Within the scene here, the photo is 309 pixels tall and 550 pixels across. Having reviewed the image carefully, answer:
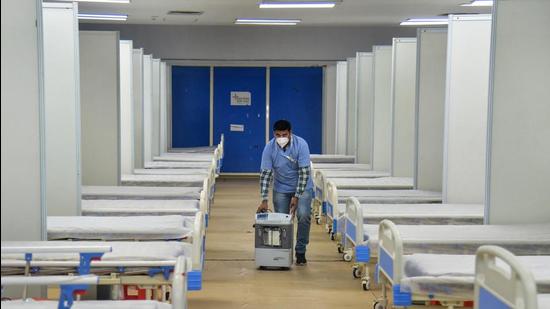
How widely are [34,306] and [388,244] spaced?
7.95 feet

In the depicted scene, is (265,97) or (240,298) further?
(265,97)

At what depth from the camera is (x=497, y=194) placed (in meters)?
7.34

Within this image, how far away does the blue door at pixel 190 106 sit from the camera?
18.7m

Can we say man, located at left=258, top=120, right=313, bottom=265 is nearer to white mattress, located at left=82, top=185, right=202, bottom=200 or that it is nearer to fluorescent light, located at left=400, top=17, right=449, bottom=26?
white mattress, located at left=82, top=185, right=202, bottom=200

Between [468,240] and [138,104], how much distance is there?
24.0 feet

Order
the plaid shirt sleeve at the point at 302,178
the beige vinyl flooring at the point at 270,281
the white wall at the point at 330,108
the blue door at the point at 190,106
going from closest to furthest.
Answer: the beige vinyl flooring at the point at 270,281
the plaid shirt sleeve at the point at 302,178
the white wall at the point at 330,108
the blue door at the point at 190,106

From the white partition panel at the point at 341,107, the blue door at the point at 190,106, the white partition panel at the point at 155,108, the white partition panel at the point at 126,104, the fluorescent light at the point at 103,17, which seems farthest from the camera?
the blue door at the point at 190,106

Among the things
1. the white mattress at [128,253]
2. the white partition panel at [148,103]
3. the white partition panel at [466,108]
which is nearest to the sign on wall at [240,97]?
the white partition panel at [148,103]

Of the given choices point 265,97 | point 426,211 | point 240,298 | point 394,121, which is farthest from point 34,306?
point 265,97

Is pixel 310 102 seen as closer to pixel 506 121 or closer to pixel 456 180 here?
pixel 456 180

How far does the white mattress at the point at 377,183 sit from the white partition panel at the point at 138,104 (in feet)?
10.4

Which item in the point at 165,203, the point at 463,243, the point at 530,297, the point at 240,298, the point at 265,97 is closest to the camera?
the point at 530,297

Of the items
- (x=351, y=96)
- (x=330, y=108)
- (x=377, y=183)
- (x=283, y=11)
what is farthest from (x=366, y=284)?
(x=330, y=108)

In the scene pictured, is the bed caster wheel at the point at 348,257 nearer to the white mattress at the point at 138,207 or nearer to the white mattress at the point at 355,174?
the white mattress at the point at 138,207
